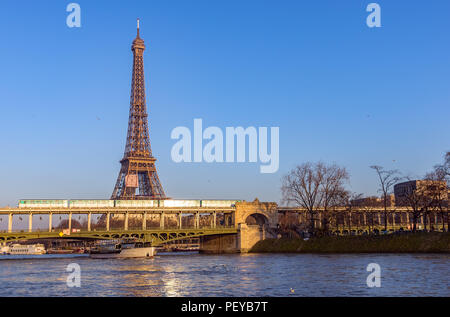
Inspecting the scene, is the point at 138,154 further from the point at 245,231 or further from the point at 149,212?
the point at 245,231

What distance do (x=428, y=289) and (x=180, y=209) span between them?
89.4m

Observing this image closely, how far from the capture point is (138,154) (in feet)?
493

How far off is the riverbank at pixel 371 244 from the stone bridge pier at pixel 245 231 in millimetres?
9604

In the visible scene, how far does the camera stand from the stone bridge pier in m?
112

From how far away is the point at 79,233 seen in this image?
95875mm

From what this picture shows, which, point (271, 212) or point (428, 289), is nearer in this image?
point (428, 289)

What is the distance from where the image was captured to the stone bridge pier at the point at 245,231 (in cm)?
11162

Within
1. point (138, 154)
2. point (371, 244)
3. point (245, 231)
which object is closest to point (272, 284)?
point (371, 244)

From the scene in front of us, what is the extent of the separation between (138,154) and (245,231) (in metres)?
53.1

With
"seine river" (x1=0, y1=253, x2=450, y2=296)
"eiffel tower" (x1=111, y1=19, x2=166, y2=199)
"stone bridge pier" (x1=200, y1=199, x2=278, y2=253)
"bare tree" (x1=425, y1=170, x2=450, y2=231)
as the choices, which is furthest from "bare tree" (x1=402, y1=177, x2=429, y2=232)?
"eiffel tower" (x1=111, y1=19, x2=166, y2=199)

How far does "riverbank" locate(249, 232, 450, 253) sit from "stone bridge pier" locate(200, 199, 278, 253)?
9.60 m

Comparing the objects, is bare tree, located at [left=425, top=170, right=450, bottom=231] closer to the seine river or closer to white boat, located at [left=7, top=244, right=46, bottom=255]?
the seine river
